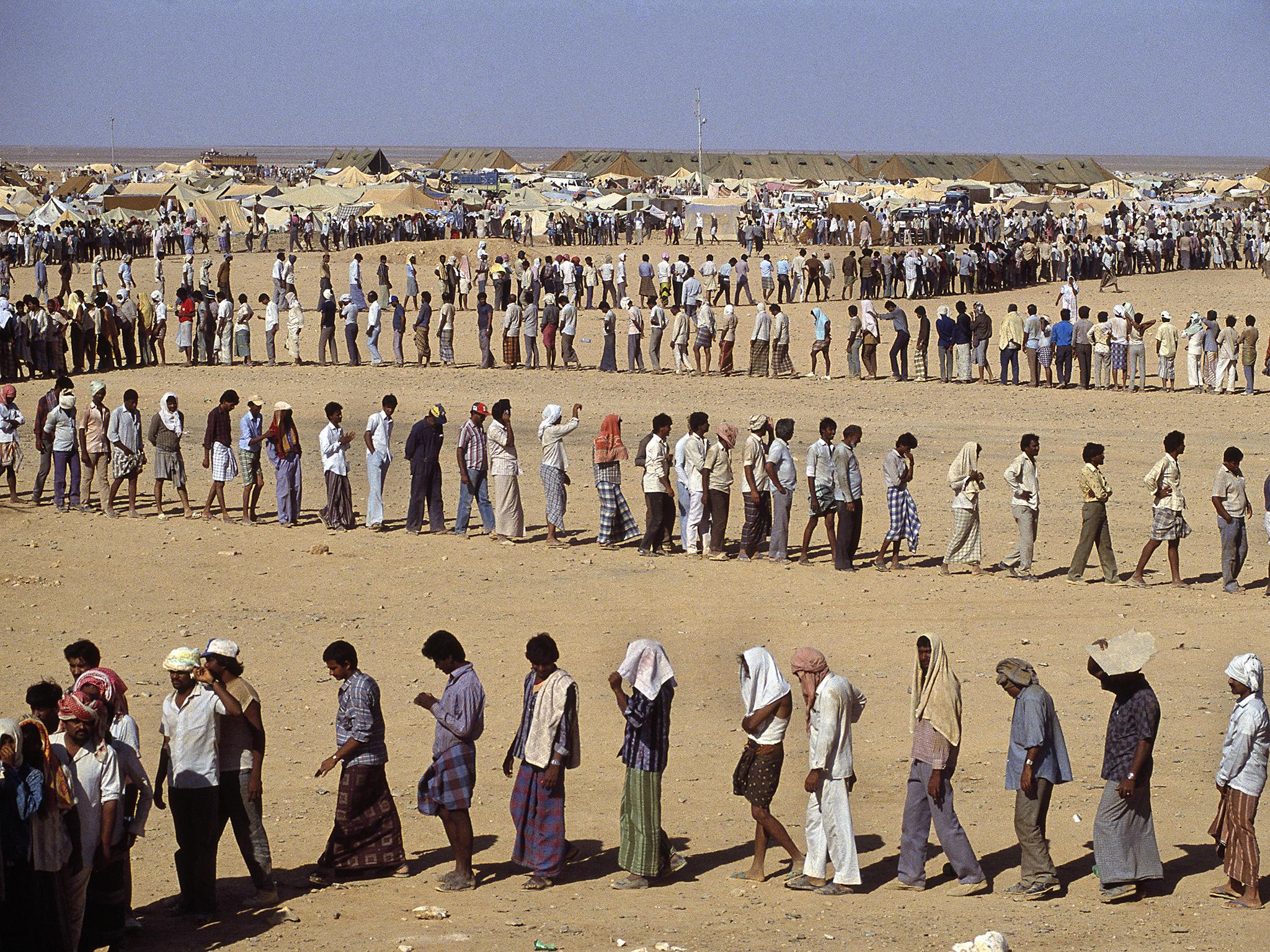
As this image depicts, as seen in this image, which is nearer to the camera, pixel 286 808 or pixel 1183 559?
pixel 286 808

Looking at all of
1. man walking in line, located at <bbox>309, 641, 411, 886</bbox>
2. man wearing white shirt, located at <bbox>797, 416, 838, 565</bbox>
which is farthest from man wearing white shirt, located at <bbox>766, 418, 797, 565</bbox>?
man walking in line, located at <bbox>309, 641, 411, 886</bbox>

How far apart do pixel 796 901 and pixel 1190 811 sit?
255 cm

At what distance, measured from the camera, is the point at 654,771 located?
23.8 feet

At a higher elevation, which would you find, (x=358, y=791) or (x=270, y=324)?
(x=270, y=324)

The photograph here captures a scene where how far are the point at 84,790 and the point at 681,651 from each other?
19.2ft

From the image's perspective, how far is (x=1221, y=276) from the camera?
38.5m

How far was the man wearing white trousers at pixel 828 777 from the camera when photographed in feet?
23.3

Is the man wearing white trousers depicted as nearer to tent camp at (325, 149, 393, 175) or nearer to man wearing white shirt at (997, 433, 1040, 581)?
man wearing white shirt at (997, 433, 1040, 581)

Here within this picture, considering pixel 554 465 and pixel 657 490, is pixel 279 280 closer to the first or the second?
pixel 554 465

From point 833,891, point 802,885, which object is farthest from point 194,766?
point 833,891

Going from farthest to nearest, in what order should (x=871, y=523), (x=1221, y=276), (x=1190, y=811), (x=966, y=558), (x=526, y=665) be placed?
(x=1221, y=276), (x=871, y=523), (x=966, y=558), (x=526, y=665), (x=1190, y=811)

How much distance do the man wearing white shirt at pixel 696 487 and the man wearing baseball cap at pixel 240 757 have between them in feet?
22.3

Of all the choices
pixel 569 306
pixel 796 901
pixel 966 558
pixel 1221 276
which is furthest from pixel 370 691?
pixel 1221 276

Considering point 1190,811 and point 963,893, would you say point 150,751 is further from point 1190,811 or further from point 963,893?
point 1190,811
